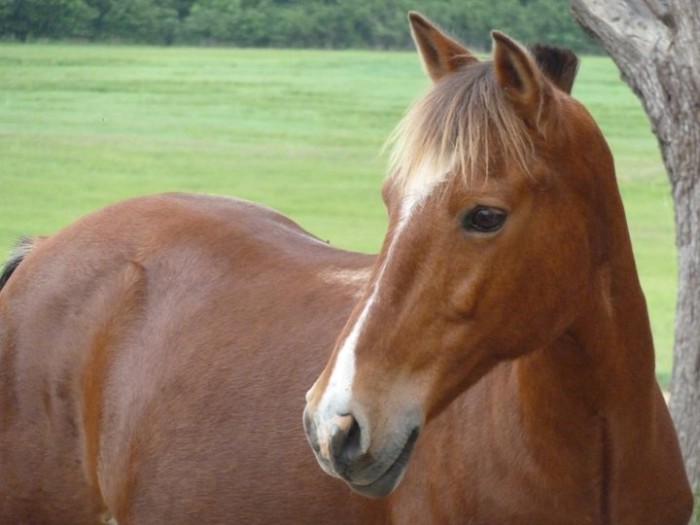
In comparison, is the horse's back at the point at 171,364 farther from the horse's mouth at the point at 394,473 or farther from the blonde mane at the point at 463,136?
the blonde mane at the point at 463,136

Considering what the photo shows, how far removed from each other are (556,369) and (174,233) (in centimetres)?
137

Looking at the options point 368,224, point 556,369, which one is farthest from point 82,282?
point 368,224

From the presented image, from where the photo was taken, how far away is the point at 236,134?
1283cm

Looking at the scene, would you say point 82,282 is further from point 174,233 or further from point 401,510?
point 401,510

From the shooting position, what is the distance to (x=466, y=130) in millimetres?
2545

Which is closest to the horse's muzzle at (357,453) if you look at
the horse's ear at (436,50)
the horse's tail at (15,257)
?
the horse's ear at (436,50)

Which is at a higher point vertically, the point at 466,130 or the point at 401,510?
the point at 466,130

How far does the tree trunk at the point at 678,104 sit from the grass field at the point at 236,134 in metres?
1.95

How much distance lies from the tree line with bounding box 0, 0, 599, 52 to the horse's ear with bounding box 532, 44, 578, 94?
143cm

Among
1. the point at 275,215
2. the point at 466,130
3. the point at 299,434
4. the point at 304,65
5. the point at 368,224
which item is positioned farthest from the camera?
the point at 368,224

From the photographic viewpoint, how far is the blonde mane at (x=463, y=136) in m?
2.53

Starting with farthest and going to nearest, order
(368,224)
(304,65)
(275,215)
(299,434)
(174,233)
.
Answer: (368,224) → (304,65) → (275,215) → (174,233) → (299,434)

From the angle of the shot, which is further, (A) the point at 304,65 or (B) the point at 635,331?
(A) the point at 304,65

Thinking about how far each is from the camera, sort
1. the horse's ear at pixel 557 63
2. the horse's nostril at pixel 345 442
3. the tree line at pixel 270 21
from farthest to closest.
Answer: the tree line at pixel 270 21, the horse's ear at pixel 557 63, the horse's nostril at pixel 345 442
